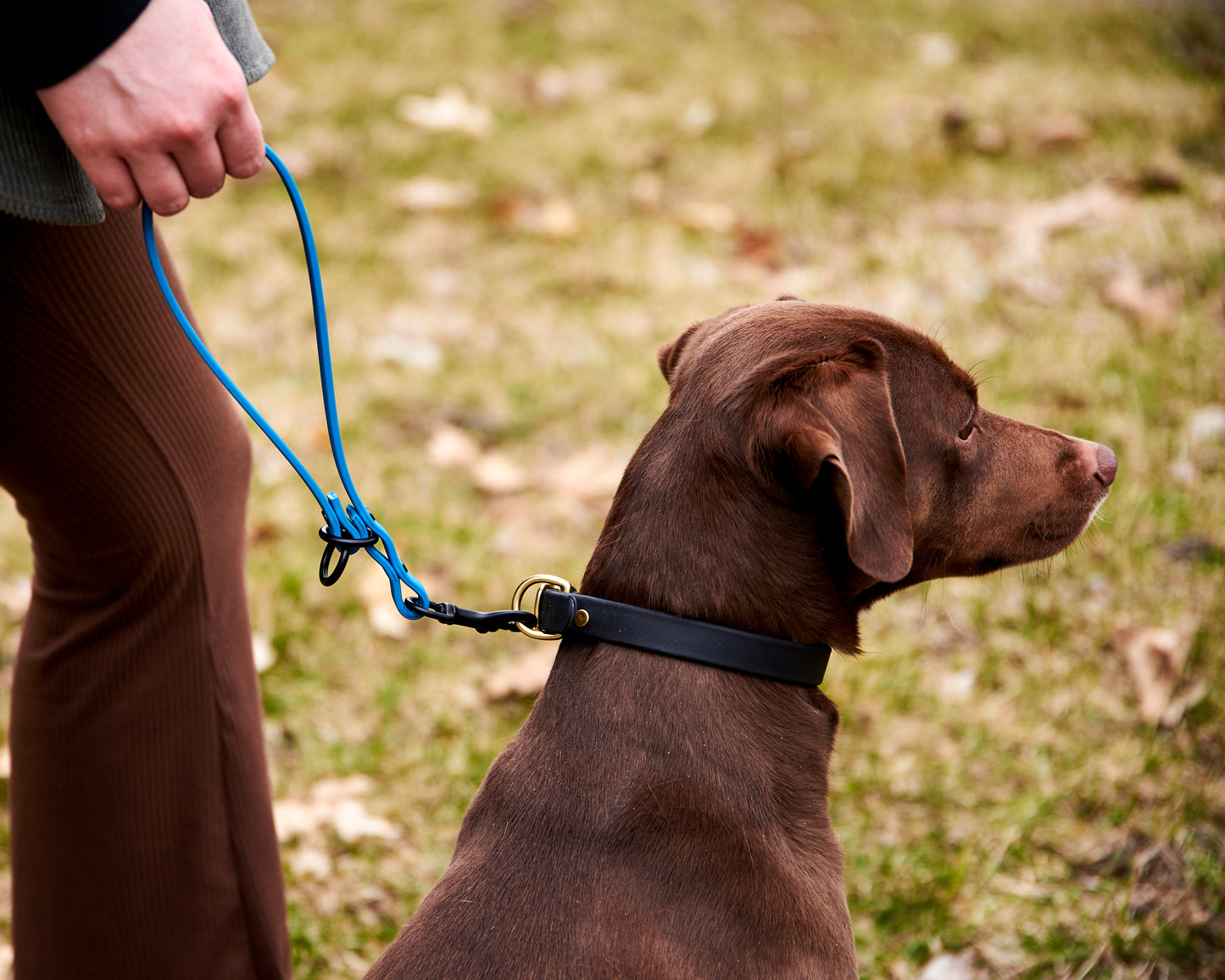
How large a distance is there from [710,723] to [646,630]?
0.18 meters

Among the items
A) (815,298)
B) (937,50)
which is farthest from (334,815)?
(937,50)

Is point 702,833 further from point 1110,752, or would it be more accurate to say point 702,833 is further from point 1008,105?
point 1008,105

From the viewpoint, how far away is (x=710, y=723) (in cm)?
183

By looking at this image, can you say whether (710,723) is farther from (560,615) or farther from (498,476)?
(498,476)

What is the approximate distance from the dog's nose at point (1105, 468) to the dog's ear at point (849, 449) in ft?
2.21

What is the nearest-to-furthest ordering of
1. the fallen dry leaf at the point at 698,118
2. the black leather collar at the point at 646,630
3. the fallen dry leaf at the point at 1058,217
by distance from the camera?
the black leather collar at the point at 646,630
the fallen dry leaf at the point at 1058,217
the fallen dry leaf at the point at 698,118

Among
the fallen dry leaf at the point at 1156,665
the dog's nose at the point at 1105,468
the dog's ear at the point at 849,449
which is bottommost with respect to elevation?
the fallen dry leaf at the point at 1156,665

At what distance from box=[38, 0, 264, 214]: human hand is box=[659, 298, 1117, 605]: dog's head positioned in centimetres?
88

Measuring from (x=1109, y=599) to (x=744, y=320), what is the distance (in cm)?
204

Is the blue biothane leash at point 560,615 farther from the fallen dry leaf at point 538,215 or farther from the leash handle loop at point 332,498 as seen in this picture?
the fallen dry leaf at point 538,215

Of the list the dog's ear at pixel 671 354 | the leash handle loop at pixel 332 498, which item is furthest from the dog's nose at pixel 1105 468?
the leash handle loop at pixel 332 498

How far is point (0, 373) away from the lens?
1.75m

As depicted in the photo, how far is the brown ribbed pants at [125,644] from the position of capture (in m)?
1.80

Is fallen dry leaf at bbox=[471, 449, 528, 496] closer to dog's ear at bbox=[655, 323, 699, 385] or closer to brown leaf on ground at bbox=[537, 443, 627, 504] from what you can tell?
brown leaf on ground at bbox=[537, 443, 627, 504]
